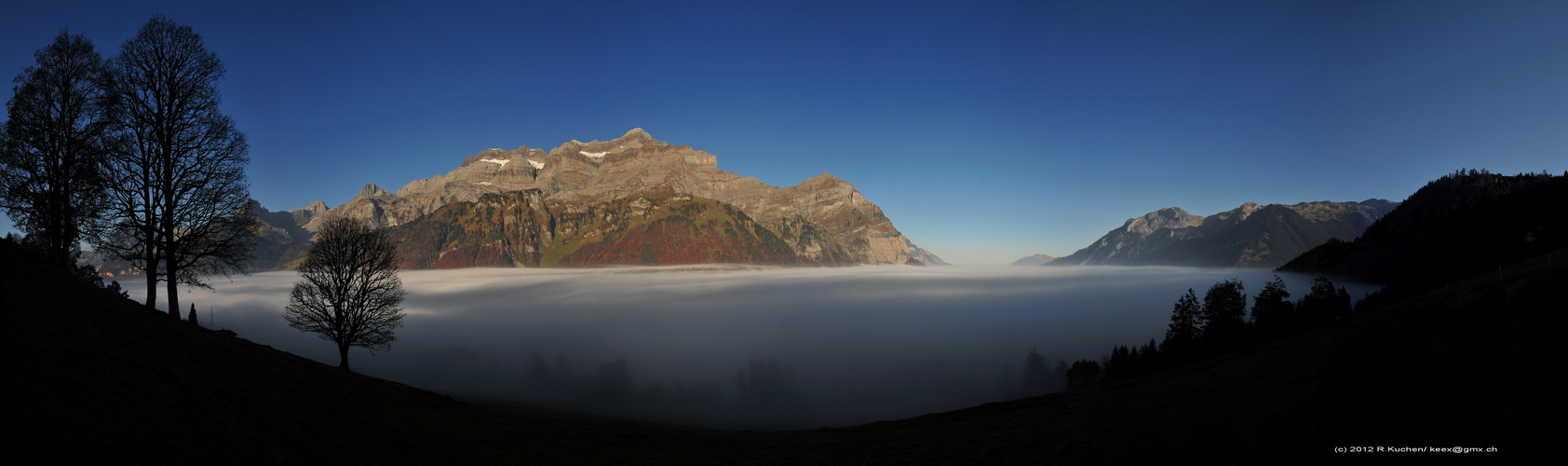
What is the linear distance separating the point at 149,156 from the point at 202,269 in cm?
626

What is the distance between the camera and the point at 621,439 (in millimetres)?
40312

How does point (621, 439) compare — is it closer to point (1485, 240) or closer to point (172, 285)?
point (172, 285)

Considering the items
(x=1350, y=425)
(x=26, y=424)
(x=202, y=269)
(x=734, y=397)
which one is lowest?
(x=734, y=397)

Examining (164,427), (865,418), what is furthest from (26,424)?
(865,418)

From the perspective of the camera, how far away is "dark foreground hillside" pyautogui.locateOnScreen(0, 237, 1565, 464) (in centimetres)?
1211

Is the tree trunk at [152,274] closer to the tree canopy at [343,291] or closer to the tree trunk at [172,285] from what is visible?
the tree trunk at [172,285]

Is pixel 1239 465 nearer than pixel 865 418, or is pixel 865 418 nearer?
pixel 1239 465

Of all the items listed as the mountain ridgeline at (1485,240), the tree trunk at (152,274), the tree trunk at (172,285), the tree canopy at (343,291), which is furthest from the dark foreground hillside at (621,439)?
the mountain ridgeline at (1485,240)

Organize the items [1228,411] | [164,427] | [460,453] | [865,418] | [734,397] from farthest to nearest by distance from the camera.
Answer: [734,397] < [865,418] < [1228,411] < [460,453] < [164,427]

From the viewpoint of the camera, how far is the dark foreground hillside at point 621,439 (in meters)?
12.1

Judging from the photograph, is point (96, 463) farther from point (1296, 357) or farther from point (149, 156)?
point (1296, 357)

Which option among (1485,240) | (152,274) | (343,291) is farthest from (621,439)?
(1485,240)

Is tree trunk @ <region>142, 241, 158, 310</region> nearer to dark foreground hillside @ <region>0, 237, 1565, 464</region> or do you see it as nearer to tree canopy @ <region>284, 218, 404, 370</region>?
dark foreground hillside @ <region>0, 237, 1565, 464</region>

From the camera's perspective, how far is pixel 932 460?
106 feet
